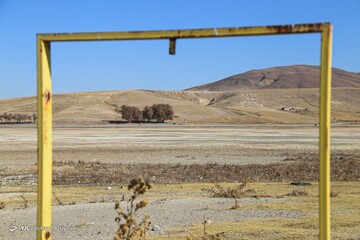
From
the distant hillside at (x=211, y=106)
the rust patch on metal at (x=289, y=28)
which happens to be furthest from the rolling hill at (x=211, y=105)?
the rust patch on metal at (x=289, y=28)

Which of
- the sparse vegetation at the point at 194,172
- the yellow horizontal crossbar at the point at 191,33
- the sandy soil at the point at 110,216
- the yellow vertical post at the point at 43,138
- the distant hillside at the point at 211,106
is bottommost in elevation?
the sparse vegetation at the point at 194,172

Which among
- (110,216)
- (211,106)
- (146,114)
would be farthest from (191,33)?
(211,106)

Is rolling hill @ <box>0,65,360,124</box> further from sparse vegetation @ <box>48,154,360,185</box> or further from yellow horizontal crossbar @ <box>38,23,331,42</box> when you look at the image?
yellow horizontal crossbar @ <box>38,23,331,42</box>

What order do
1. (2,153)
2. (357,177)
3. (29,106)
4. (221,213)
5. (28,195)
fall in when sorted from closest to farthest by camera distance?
1. (221,213)
2. (28,195)
3. (357,177)
4. (2,153)
5. (29,106)

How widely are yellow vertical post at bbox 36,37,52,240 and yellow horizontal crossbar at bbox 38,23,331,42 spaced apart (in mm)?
191

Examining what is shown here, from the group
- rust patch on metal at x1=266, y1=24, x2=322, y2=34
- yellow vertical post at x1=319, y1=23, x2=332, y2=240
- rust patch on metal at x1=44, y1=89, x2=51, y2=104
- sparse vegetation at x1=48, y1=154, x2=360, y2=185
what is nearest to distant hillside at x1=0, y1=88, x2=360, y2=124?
sparse vegetation at x1=48, y1=154, x2=360, y2=185

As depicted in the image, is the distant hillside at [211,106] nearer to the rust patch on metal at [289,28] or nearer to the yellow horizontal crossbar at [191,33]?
the yellow horizontal crossbar at [191,33]

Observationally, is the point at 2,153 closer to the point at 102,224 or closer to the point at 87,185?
the point at 87,185

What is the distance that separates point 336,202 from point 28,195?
9.29 m

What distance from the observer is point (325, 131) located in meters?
4.12

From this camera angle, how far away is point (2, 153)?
3831 cm

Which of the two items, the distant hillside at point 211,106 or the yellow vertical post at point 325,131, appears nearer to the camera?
the yellow vertical post at point 325,131

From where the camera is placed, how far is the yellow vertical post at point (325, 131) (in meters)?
4.10

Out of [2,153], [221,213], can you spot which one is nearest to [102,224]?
[221,213]
